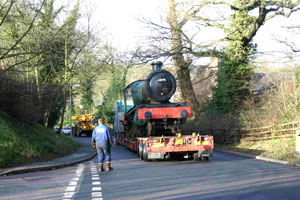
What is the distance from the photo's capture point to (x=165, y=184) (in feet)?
29.5

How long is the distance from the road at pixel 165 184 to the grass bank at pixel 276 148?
1.89m

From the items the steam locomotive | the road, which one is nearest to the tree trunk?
the steam locomotive

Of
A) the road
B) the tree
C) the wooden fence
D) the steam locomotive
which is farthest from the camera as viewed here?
the tree

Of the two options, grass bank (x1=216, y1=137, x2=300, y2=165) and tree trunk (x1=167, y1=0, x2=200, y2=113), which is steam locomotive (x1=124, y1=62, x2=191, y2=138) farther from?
tree trunk (x1=167, y1=0, x2=200, y2=113)

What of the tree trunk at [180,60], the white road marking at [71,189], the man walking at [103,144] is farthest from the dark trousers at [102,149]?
the tree trunk at [180,60]

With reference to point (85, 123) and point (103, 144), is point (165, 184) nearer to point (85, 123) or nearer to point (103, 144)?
point (103, 144)

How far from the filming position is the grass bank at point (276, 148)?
1350 cm

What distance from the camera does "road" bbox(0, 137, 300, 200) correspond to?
7606mm

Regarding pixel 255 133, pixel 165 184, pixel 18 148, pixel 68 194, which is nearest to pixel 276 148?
pixel 255 133

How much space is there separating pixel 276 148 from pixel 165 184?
804cm

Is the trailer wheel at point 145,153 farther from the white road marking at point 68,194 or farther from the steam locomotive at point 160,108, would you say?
the white road marking at point 68,194

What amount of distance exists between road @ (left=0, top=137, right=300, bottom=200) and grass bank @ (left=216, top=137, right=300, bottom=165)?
74.5 inches

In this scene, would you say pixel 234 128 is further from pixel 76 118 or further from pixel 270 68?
pixel 76 118

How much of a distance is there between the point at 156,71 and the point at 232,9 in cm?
960
